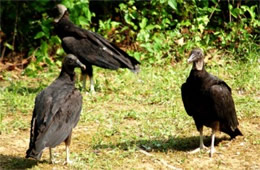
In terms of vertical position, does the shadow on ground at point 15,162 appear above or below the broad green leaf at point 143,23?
below

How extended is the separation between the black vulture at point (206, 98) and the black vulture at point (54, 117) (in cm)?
107

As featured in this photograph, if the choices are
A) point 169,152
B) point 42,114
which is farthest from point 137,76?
point 42,114

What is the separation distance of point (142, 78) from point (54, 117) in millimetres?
3144

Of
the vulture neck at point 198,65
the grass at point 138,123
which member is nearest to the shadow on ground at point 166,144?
the grass at point 138,123

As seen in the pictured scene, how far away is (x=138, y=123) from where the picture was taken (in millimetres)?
6445

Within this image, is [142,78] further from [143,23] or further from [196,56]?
[196,56]

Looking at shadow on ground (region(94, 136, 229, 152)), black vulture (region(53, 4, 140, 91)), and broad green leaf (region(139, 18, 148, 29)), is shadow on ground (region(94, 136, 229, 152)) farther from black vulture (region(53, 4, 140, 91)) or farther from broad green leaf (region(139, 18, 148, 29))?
broad green leaf (region(139, 18, 148, 29))

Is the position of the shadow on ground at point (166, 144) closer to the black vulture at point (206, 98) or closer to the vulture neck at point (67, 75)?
the black vulture at point (206, 98)

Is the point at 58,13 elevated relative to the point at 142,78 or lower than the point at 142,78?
elevated

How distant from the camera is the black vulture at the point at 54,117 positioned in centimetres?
486

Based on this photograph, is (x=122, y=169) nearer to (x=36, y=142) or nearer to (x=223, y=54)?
(x=36, y=142)

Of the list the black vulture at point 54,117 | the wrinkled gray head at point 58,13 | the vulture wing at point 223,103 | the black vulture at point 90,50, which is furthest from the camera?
the wrinkled gray head at point 58,13

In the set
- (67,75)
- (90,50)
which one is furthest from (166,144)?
(90,50)

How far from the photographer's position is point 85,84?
7750 millimetres
